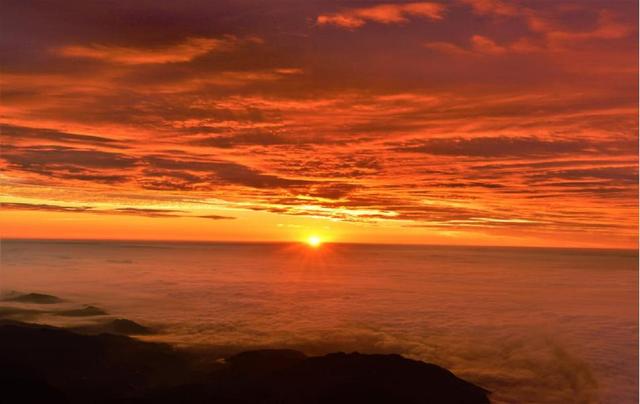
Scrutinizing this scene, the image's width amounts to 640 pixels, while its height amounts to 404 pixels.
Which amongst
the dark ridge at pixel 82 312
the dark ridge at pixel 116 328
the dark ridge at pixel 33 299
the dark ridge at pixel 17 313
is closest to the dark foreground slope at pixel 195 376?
the dark ridge at pixel 116 328

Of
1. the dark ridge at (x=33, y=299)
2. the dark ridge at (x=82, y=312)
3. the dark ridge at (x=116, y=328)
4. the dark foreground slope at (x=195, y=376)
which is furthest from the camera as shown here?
the dark ridge at (x=33, y=299)

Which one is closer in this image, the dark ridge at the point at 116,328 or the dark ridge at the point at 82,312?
the dark ridge at the point at 116,328

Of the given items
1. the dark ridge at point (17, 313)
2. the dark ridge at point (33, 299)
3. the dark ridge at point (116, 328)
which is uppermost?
the dark ridge at point (33, 299)

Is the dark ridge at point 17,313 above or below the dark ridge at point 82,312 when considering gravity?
above

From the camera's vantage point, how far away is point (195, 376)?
3731cm

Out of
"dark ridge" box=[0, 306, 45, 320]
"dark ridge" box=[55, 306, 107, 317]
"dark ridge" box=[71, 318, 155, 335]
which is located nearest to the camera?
"dark ridge" box=[71, 318, 155, 335]

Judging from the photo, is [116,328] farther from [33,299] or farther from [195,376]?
[33,299]

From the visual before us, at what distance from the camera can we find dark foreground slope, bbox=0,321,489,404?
30.1 meters

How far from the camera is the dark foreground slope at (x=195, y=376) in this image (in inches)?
1185

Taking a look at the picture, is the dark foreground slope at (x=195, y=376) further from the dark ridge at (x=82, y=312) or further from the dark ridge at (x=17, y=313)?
the dark ridge at (x=82, y=312)

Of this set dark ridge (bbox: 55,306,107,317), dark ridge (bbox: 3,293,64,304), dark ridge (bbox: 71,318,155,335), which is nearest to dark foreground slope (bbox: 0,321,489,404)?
dark ridge (bbox: 71,318,155,335)

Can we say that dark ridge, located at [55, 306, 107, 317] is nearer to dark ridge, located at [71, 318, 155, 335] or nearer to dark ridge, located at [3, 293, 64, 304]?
dark ridge, located at [3, 293, 64, 304]

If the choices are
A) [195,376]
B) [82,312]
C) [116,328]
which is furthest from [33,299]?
[195,376]

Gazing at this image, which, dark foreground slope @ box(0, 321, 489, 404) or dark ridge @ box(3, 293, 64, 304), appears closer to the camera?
dark foreground slope @ box(0, 321, 489, 404)
